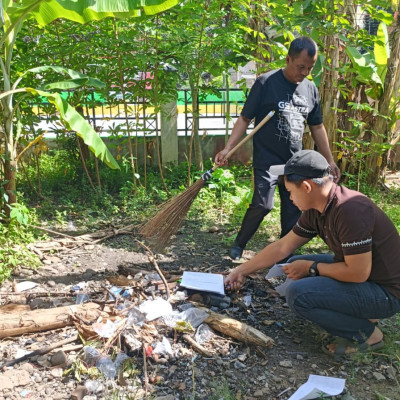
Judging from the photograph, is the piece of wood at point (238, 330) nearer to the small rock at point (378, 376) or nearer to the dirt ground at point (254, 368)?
the dirt ground at point (254, 368)

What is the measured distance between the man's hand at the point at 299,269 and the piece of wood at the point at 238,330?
454 millimetres

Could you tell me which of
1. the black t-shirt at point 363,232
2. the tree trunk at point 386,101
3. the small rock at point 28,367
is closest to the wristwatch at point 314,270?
the black t-shirt at point 363,232

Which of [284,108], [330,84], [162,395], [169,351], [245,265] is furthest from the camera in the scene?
[330,84]

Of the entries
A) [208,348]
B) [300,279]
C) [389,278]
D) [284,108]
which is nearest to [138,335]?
[208,348]

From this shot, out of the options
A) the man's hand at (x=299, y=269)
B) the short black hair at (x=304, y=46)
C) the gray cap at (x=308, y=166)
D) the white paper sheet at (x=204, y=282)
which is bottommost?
the white paper sheet at (x=204, y=282)

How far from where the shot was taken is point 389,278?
9.50 feet

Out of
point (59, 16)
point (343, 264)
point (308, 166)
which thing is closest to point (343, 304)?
point (343, 264)

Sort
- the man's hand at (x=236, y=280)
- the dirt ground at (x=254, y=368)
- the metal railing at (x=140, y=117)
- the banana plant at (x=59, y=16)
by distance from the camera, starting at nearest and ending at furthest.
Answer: the dirt ground at (x=254, y=368)
the man's hand at (x=236, y=280)
the banana plant at (x=59, y=16)
the metal railing at (x=140, y=117)

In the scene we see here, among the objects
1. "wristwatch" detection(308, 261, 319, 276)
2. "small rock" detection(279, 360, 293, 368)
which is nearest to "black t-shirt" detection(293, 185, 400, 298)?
"wristwatch" detection(308, 261, 319, 276)

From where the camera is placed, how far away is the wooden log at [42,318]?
3.26 meters

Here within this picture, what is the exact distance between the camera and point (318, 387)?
2.72m

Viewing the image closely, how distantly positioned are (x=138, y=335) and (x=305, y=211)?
4.51 ft

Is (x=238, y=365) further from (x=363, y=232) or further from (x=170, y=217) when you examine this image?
(x=170, y=217)

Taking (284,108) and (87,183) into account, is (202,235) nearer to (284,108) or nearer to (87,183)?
(284,108)
